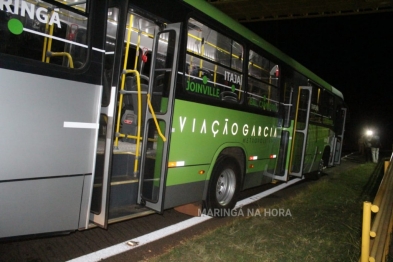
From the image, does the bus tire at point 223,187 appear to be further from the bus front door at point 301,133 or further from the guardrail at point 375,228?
the bus front door at point 301,133

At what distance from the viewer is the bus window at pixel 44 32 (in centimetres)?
274

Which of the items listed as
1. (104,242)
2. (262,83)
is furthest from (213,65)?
(104,242)

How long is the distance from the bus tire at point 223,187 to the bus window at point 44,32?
2918mm

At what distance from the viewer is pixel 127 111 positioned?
5.76 metres

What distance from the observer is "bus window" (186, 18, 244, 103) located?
4.55m

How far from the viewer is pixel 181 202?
4625 millimetres

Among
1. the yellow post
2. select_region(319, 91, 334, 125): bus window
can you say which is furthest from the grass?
select_region(319, 91, 334, 125): bus window

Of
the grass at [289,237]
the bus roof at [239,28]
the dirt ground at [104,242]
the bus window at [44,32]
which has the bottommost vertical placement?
the dirt ground at [104,242]

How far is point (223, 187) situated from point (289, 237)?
1.46 meters

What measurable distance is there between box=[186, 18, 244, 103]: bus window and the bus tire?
114 cm

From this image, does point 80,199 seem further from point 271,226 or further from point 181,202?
point 271,226

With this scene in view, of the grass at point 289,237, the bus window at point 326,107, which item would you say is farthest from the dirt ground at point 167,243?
the bus window at point 326,107

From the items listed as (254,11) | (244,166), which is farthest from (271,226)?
(254,11)

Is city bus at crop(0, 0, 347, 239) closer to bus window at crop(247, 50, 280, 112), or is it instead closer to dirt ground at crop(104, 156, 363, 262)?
bus window at crop(247, 50, 280, 112)
